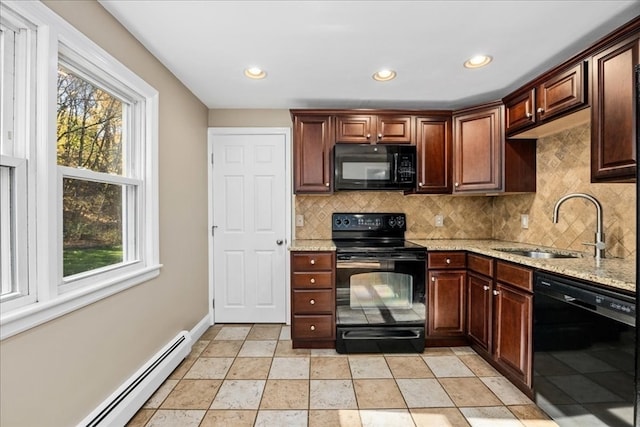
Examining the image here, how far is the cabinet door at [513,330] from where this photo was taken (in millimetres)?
1889

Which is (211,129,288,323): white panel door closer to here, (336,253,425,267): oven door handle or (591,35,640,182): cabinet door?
(336,253,425,267): oven door handle

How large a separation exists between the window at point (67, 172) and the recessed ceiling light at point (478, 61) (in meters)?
2.24

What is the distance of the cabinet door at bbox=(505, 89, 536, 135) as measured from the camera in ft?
7.39

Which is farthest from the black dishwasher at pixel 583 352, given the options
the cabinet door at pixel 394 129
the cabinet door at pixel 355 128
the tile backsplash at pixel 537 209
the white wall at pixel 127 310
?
the white wall at pixel 127 310

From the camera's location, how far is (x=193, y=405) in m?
1.86

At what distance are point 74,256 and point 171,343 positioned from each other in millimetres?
1059

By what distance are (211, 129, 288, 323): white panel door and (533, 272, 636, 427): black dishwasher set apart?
7.32ft

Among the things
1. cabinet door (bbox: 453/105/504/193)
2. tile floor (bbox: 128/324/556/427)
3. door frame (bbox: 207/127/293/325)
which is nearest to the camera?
tile floor (bbox: 128/324/556/427)

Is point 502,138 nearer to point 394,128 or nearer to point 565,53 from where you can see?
point 565,53

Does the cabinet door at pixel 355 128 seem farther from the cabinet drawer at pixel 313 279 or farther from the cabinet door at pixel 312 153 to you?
the cabinet drawer at pixel 313 279

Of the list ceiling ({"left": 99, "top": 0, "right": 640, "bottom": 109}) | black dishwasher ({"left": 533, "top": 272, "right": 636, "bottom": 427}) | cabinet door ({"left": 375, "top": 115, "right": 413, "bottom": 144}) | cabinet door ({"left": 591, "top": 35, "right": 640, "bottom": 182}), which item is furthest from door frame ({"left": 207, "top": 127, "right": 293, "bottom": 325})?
cabinet door ({"left": 591, "top": 35, "right": 640, "bottom": 182})

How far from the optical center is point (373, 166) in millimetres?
2818

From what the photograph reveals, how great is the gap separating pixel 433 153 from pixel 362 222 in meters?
0.98

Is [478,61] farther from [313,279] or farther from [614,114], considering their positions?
[313,279]
